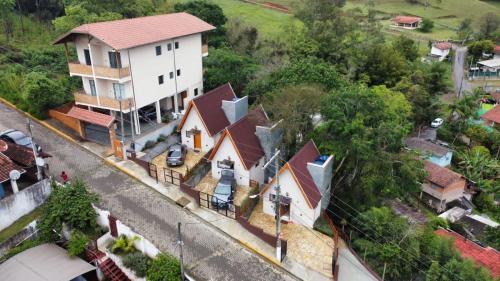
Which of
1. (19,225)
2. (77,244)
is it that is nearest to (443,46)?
(77,244)

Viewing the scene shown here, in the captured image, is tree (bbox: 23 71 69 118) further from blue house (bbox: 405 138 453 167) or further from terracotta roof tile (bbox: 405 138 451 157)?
terracotta roof tile (bbox: 405 138 451 157)

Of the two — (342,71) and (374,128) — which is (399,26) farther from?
(374,128)

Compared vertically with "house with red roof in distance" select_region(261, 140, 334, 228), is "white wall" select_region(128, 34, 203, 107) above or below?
above

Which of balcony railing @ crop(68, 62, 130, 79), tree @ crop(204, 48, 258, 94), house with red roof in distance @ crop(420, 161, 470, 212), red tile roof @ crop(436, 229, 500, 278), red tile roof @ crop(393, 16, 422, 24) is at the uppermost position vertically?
balcony railing @ crop(68, 62, 130, 79)

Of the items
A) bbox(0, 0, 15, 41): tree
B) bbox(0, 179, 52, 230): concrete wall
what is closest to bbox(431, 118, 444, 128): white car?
bbox(0, 179, 52, 230): concrete wall

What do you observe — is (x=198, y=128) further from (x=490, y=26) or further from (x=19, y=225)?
(x=490, y=26)

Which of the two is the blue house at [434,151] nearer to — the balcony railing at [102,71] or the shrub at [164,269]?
the balcony railing at [102,71]

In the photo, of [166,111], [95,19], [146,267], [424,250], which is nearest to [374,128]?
[424,250]
